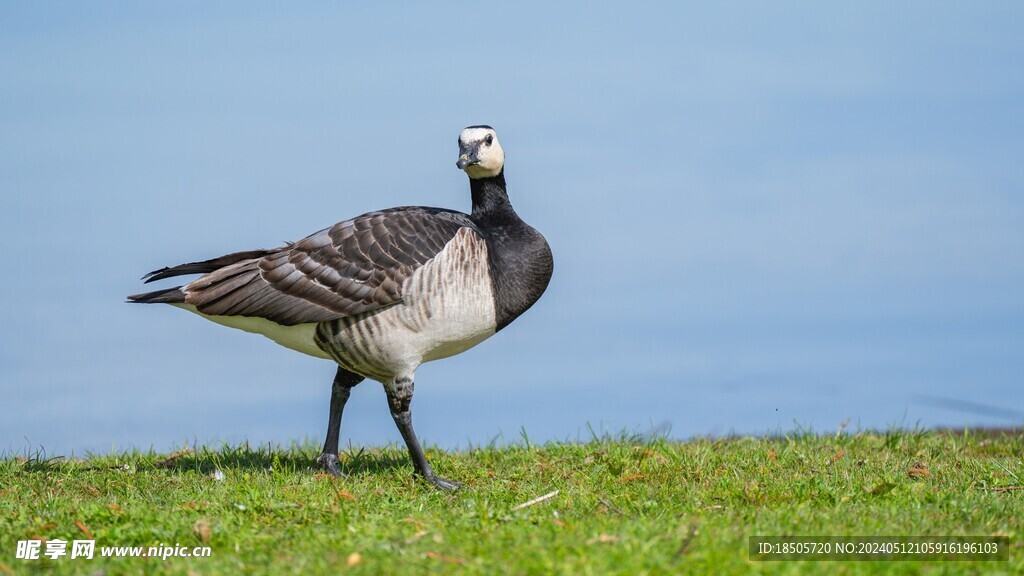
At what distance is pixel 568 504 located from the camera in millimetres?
8125

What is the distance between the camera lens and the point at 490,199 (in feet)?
35.4

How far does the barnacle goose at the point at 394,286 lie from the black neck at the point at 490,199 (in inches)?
0.4

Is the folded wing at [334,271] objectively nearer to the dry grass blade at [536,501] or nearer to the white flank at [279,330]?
the white flank at [279,330]

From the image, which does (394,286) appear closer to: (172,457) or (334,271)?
(334,271)

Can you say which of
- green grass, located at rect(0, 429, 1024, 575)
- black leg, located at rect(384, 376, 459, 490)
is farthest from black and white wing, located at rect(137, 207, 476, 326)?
green grass, located at rect(0, 429, 1024, 575)

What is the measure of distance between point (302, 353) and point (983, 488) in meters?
6.74

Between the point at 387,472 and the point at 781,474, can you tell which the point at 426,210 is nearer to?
the point at 387,472

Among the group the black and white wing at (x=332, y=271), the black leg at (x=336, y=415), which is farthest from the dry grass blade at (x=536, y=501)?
the black leg at (x=336, y=415)

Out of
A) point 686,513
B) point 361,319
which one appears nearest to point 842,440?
point 686,513

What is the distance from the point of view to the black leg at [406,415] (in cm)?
1003

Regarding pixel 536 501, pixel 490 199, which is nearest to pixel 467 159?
pixel 490 199

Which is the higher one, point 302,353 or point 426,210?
point 426,210

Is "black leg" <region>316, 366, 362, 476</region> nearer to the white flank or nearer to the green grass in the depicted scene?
the green grass

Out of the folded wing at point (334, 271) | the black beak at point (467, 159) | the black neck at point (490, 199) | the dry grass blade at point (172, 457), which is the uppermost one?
the black beak at point (467, 159)
